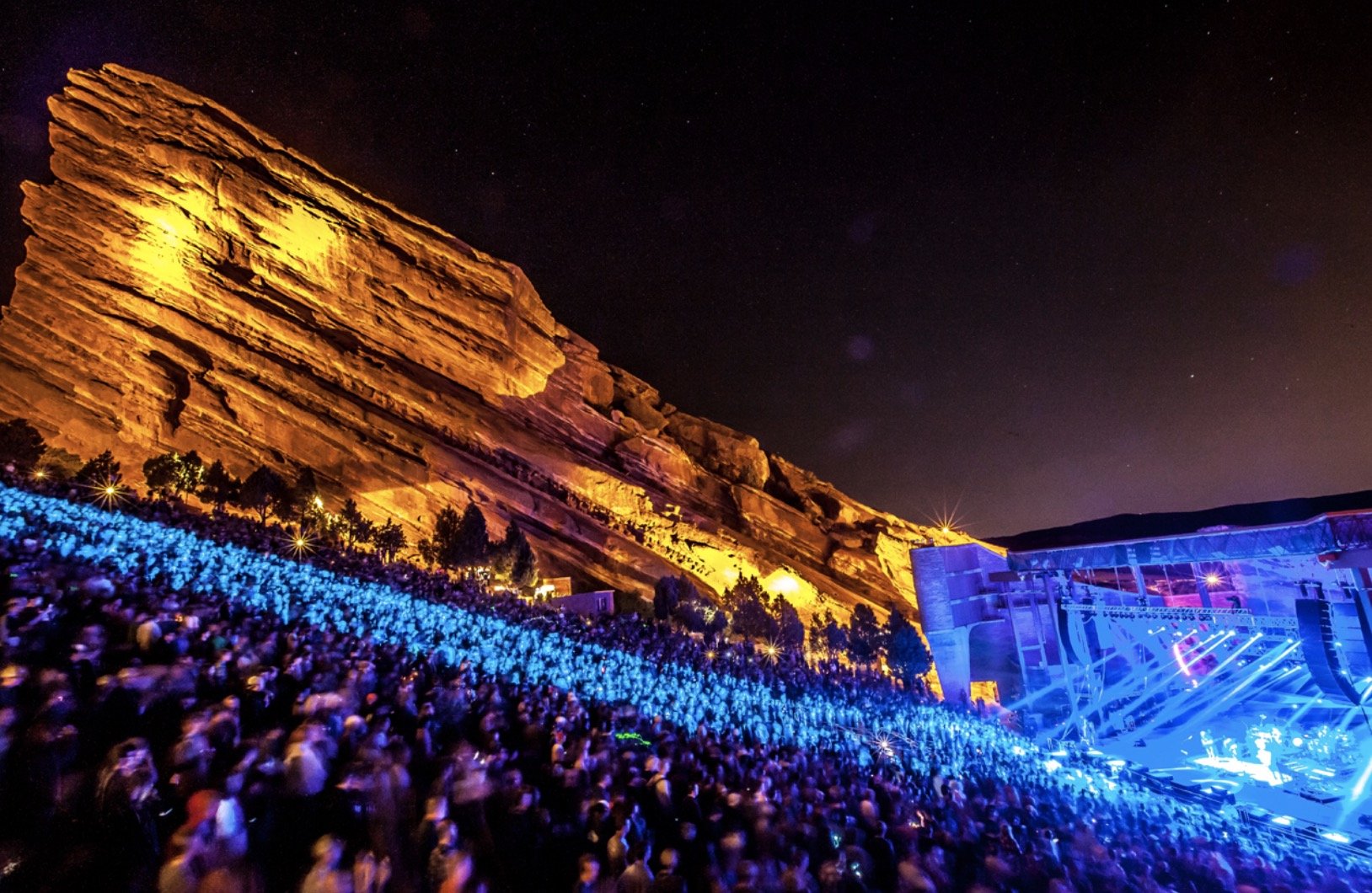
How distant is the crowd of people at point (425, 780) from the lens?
376cm

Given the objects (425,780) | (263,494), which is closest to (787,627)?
(263,494)

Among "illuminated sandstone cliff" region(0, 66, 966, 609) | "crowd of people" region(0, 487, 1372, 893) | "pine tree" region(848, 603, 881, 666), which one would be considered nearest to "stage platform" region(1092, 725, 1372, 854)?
"crowd of people" region(0, 487, 1372, 893)

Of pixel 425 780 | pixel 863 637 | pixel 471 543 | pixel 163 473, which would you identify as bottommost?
pixel 425 780

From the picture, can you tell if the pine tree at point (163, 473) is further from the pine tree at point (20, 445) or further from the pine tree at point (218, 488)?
the pine tree at point (20, 445)

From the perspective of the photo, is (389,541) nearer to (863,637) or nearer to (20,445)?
(20,445)

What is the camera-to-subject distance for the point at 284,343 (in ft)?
148

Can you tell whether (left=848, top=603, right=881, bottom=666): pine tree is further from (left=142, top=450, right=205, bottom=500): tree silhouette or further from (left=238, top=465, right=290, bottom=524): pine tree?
(left=142, top=450, right=205, bottom=500): tree silhouette

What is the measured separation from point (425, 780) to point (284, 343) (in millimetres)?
48147

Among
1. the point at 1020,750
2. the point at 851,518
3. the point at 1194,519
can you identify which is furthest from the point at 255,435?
the point at 1194,519

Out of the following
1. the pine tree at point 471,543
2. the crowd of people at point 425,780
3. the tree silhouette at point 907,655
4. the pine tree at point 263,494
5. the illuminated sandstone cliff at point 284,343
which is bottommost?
the crowd of people at point 425,780

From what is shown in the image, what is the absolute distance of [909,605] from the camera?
169 ft

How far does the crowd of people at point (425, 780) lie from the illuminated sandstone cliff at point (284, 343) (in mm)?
32636

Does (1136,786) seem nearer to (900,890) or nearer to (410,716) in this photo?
(900,890)

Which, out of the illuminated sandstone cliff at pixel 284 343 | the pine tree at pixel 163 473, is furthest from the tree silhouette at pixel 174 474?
the illuminated sandstone cliff at pixel 284 343
